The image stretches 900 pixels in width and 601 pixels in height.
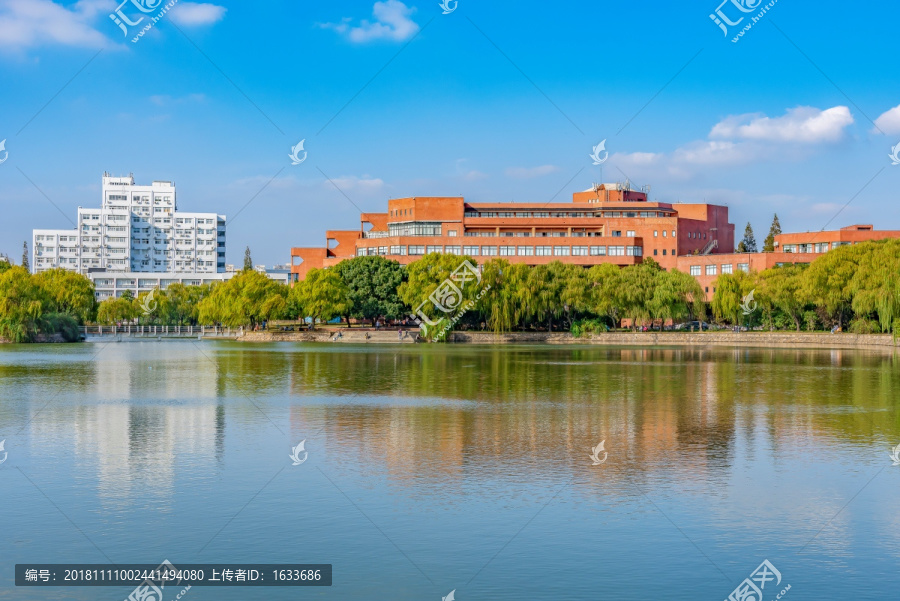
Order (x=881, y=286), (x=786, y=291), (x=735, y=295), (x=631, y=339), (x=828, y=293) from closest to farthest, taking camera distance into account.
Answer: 1. (x=881, y=286)
2. (x=828, y=293)
3. (x=786, y=291)
4. (x=631, y=339)
5. (x=735, y=295)

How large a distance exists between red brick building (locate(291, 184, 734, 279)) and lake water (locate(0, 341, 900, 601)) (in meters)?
86.8

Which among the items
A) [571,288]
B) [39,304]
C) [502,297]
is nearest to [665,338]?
[571,288]

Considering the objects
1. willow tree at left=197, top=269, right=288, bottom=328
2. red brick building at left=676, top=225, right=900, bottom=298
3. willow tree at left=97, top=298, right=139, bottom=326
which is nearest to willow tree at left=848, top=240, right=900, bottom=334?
red brick building at left=676, top=225, right=900, bottom=298

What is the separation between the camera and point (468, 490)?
15453 mm

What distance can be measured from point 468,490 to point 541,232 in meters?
111

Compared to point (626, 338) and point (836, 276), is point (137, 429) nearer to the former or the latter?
point (626, 338)

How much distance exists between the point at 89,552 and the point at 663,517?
8.03 metres

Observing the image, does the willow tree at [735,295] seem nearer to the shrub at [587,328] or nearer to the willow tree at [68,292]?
the shrub at [587,328]

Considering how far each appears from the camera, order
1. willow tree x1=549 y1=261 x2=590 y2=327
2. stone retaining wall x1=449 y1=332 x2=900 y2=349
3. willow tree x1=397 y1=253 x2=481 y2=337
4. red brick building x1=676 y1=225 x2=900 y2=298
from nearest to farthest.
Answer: stone retaining wall x1=449 y1=332 x2=900 y2=349, willow tree x1=397 y1=253 x2=481 y2=337, willow tree x1=549 y1=261 x2=590 y2=327, red brick building x1=676 y1=225 x2=900 y2=298

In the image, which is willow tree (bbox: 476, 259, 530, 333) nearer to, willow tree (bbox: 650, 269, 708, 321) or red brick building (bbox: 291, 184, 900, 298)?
willow tree (bbox: 650, 269, 708, 321)

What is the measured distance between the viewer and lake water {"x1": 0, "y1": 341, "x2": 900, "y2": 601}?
1151 cm

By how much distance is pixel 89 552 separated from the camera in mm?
12109

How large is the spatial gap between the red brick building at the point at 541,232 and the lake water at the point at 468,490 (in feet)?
285

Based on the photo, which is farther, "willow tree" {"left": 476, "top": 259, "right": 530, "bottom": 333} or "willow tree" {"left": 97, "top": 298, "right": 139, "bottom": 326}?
"willow tree" {"left": 97, "top": 298, "right": 139, "bottom": 326}
